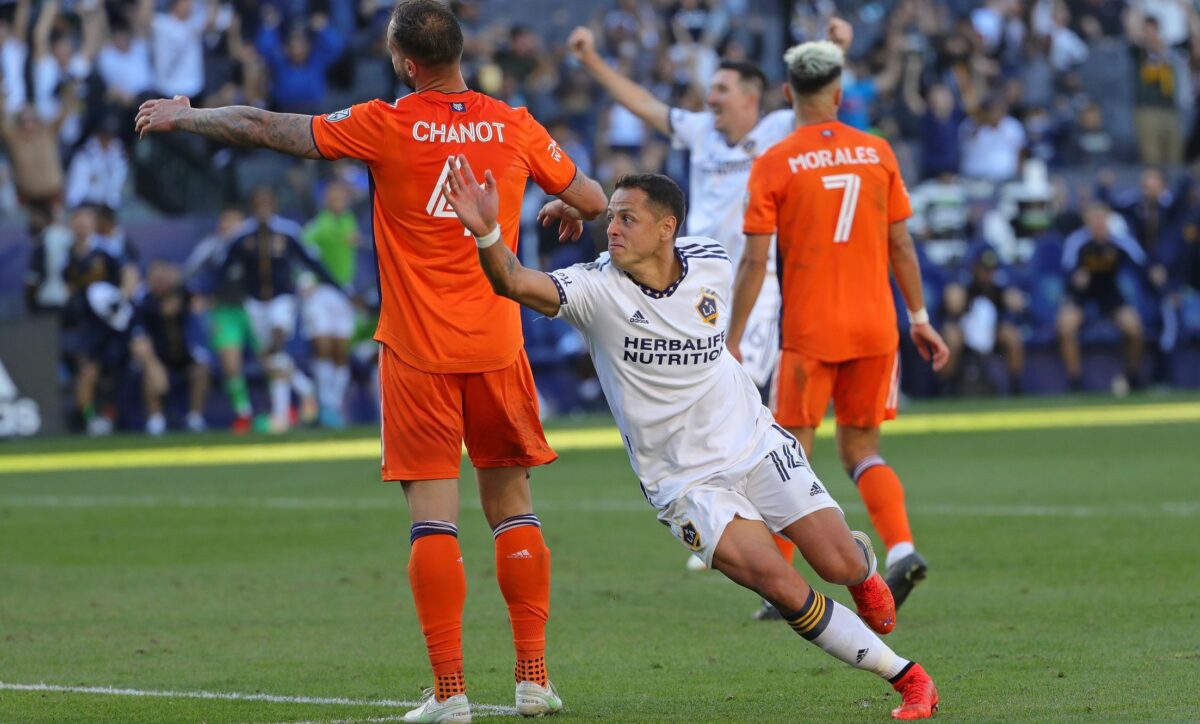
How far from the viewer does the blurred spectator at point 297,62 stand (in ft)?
77.3

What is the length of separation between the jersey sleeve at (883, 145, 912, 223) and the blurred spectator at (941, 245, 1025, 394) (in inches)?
587

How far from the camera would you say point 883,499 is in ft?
29.0

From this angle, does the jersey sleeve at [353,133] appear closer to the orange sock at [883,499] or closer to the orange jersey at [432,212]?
the orange jersey at [432,212]

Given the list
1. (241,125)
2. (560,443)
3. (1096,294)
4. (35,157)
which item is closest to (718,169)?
(241,125)

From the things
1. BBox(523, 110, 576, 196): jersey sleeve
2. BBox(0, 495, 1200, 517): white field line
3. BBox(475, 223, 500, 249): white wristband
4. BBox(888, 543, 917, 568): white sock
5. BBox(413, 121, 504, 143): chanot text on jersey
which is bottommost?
BBox(0, 495, 1200, 517): white field line

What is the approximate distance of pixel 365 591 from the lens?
986 centimetres

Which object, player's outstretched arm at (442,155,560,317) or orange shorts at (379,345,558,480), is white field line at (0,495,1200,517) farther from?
player's outstretched arm at (442,155,560,317)

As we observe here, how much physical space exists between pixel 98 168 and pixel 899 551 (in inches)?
633

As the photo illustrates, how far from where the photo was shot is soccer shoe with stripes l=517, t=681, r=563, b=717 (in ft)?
21.1

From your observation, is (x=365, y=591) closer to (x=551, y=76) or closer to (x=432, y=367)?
(x=432, y=367)

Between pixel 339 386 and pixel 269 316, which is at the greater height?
pixel 269 316

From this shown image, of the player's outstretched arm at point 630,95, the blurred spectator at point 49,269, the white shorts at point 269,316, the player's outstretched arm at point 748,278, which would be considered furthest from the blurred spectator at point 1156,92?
the player's outstretched arm at point 748,278

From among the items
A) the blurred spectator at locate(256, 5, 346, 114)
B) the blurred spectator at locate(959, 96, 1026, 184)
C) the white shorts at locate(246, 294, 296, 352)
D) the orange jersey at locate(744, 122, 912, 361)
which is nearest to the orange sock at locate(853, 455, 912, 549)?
the orange jersey at locate(744, 122, 912, 361)

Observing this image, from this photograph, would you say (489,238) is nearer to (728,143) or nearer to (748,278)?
(748,278)
